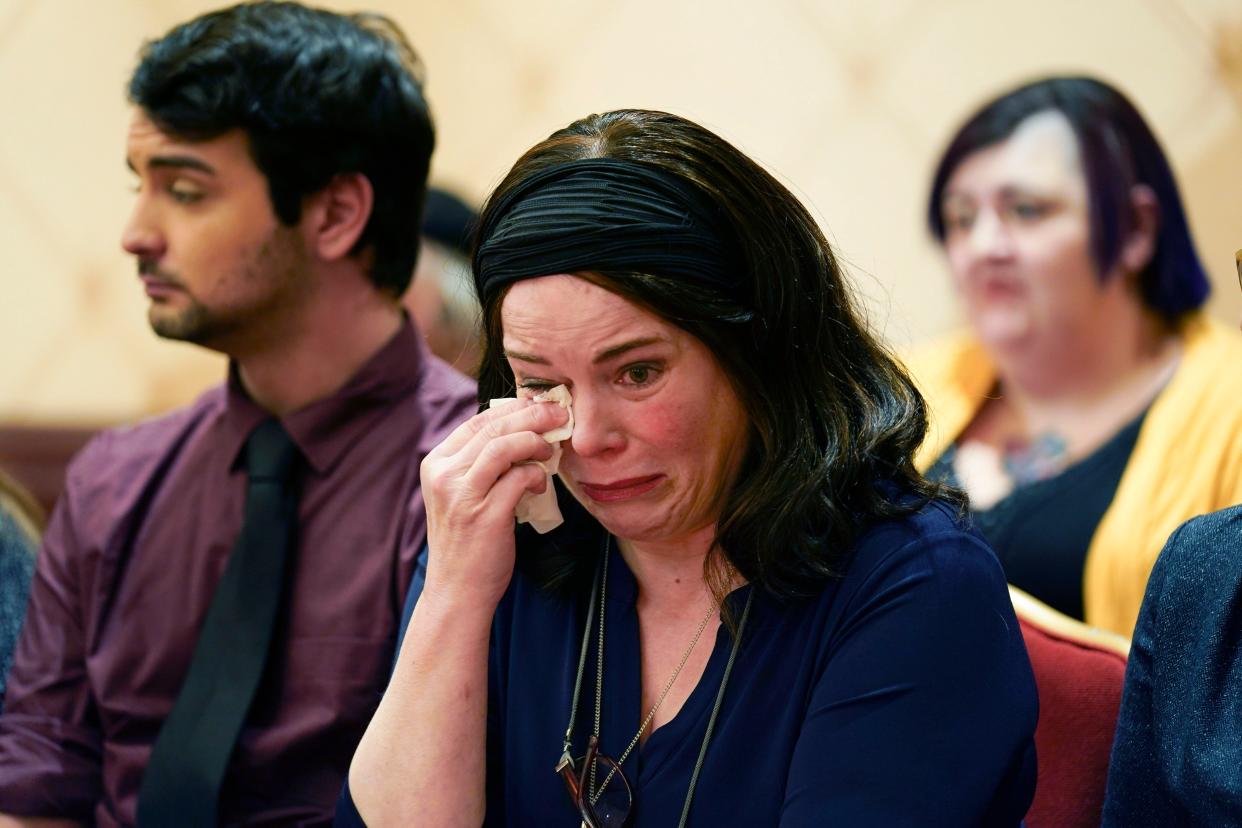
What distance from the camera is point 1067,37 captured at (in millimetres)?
2744

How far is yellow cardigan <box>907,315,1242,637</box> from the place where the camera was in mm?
2064

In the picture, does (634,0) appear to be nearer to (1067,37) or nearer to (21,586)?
(1067,37)

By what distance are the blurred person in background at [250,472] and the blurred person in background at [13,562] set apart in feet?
0.25

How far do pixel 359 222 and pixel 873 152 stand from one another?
4.28ft

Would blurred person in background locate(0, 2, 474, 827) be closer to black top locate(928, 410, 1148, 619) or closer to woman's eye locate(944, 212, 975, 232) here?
black top locate(928, 410, 1148, 619)

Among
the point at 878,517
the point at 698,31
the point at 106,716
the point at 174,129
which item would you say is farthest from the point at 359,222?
the point at 698,31

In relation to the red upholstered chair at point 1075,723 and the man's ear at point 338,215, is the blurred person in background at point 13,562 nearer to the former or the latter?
the man's ear at point 338,215

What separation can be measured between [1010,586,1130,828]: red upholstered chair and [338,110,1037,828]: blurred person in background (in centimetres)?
16

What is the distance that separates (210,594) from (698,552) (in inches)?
28.2

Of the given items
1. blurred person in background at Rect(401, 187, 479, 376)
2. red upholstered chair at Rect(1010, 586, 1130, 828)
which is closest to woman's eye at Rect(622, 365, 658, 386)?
red upholstered chair at Rect(1010, 586, 1130, 828)

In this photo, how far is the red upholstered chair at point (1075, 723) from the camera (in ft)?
4.42

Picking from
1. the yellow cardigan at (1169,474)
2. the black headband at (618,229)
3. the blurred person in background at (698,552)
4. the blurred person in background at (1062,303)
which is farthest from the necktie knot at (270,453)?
the blurred person in background at (1062,303)

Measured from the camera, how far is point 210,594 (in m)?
1.76

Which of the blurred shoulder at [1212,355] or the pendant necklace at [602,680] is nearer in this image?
the pendant necklace at [602,680]
